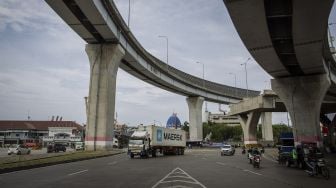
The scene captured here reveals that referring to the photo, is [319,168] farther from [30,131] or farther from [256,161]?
[30,131]

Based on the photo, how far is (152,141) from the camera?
38500 millimetres

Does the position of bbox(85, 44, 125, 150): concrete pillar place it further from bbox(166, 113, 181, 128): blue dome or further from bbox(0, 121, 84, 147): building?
bbox(166, 113, 181, 128): blue dome

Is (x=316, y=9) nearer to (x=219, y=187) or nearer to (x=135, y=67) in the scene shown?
(x=219, y=187)

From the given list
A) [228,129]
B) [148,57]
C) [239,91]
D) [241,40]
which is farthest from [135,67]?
[228,129]

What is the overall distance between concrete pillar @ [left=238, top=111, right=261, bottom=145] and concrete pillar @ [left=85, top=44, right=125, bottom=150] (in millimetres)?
34307

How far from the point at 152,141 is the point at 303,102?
59.9 feet

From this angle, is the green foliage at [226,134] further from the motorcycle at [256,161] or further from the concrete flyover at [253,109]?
the motorcycle at [256,161]

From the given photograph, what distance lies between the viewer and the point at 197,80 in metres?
93.2

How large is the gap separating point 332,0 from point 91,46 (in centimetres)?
3867

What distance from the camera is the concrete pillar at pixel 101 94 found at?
46500mm

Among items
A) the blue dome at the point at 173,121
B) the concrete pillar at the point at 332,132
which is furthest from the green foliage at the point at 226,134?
the concrete pillar at the point at 332,132

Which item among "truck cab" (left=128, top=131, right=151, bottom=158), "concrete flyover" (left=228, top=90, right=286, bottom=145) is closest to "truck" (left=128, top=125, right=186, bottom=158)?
"truck cab" (left=128, top=131, right=151, bottom=158)

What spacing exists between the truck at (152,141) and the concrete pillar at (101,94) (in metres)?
9.26

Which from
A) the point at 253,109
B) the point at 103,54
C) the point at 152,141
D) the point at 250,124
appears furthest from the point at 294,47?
the point at 250,124
